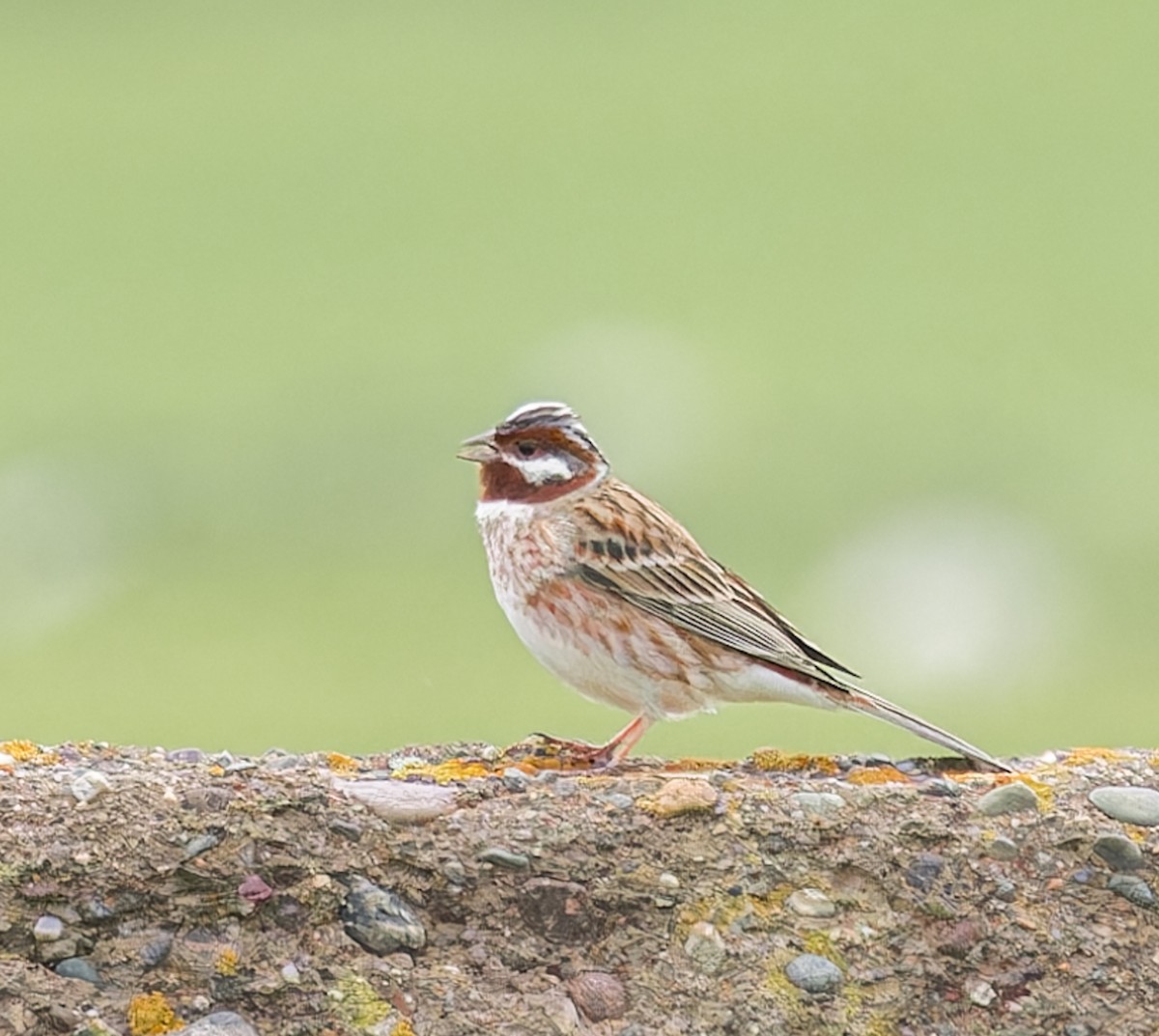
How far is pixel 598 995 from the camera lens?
6520 mm

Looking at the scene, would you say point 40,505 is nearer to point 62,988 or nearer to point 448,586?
point 448,586

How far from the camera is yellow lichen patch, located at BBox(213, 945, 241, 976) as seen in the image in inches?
255

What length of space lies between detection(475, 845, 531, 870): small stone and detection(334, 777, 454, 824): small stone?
0.63ft

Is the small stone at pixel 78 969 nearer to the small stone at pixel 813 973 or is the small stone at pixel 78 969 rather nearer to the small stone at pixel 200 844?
the small stone at pixel 200 844

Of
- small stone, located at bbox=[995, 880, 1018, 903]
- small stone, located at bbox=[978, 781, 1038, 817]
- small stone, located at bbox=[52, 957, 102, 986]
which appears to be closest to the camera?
small stone, located at bbox=[52, 957, 102, 986]

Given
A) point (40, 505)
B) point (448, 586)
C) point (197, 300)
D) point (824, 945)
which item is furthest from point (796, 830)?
point (197, 300)

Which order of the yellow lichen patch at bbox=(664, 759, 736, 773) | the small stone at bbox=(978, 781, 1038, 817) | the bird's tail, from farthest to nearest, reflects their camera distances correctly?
the bird's tail, the yellow lichen patch at bbox=(664, 759, 736, 773), the small stone at bbox=(978, 781, 1038, 817)

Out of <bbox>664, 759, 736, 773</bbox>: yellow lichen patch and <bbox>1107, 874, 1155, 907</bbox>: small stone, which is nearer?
<bbox>1107, 874, 1155, 907</bbox>: small stone

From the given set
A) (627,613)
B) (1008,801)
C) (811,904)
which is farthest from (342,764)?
(1008,801)

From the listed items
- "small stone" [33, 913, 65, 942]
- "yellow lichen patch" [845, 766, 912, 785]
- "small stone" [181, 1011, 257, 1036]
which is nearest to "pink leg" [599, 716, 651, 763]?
"yellow lichen patch" [845, 766, 912, 785]

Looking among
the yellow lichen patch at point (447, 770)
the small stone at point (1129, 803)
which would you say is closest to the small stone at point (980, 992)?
the small stone at point (1129, 803)

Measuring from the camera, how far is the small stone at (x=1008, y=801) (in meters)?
7.05

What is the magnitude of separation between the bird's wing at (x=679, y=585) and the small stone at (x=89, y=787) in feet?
6.74

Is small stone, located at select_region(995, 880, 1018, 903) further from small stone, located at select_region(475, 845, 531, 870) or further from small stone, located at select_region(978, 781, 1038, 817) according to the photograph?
small stone, located at select_region(475, 845, 531, 870)
